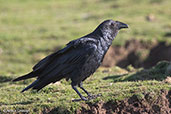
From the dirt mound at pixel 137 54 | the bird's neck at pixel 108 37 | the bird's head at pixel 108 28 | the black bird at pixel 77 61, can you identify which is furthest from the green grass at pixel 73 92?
the dirt mound at pixel 137 54

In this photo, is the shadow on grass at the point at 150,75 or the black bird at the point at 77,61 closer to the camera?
the black bird at the point at 77,61

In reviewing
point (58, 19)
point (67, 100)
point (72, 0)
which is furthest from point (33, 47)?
point (72, 0)

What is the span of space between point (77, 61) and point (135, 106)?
55.8 inches

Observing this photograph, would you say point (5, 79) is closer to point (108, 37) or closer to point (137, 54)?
point (108, 37)

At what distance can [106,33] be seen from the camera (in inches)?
258

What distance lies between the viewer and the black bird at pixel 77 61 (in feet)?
20.6

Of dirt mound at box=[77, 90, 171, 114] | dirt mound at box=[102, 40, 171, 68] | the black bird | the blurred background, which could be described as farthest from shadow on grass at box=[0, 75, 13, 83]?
dirt mound at box=[102, 40, 171, 68]

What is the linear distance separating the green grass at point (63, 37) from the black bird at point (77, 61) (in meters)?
0.49

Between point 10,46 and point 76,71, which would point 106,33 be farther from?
point 10,46

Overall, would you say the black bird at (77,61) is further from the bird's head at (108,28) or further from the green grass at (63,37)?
the green grass at (63,37)

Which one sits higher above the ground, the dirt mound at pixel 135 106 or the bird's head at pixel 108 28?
the bird's head at pixel 108 28

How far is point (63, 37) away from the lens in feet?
58.5

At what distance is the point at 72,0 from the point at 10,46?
1772cm

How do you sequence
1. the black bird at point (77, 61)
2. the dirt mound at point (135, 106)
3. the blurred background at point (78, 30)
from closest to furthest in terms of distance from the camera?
1. the dirt mound at point (135, 106)
2. the black bird at point (77, 61)
3. the blurred background at point (78, 30)
